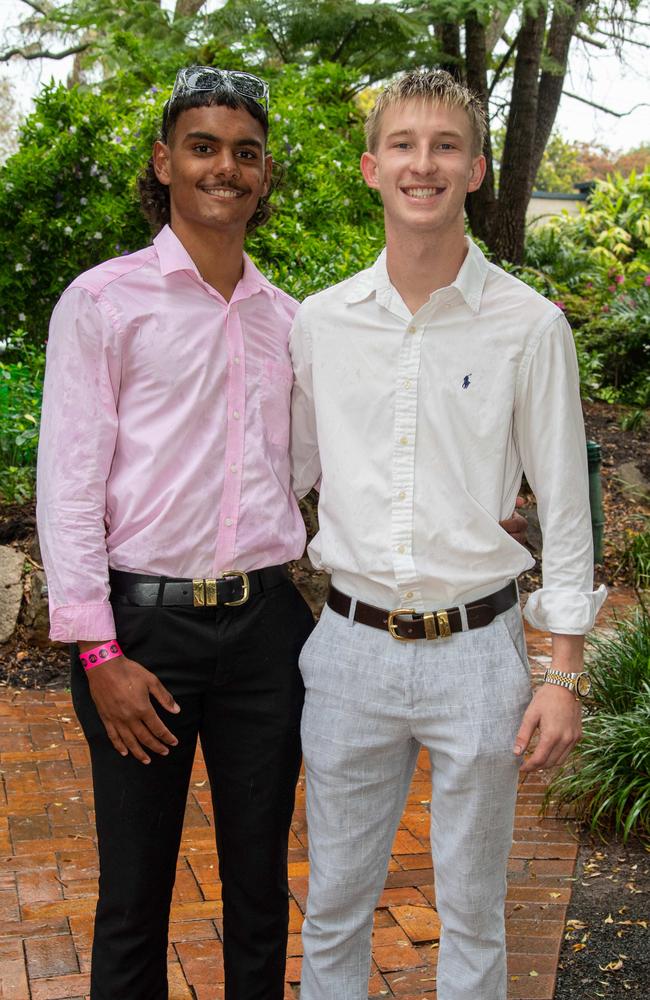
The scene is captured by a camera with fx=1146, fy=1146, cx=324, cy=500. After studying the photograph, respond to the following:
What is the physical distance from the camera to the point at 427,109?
231cm

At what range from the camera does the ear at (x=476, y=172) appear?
2.41m

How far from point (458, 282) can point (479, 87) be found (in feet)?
27.9

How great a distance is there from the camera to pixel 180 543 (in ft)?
7.69

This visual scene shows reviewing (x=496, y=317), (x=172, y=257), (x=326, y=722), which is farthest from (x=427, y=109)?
(x=326, y=722)

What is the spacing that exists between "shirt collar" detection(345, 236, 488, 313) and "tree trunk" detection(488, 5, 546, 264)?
8428 mm

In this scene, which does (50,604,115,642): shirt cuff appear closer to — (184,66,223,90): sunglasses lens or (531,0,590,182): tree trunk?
(184,66,223,90): sunglasses lens

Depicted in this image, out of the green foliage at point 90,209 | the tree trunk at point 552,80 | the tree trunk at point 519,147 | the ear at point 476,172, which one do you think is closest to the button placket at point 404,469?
the ear at point 476,172

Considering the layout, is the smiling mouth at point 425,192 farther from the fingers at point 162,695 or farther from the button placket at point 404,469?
the fingers at point 162,695

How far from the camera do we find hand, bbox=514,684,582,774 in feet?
7.43

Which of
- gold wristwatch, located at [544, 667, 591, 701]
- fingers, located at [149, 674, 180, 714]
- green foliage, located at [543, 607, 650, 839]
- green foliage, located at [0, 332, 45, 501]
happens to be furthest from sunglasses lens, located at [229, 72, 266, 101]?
green foliage, located at [0, 332, 45, 501]

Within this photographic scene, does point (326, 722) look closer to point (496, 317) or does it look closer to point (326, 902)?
point (326, 902)

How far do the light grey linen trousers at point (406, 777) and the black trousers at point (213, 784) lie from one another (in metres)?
0.08

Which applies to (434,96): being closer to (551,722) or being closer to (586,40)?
(551,722)

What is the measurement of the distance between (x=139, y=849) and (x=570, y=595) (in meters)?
1.03
